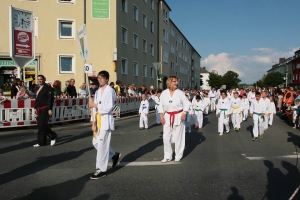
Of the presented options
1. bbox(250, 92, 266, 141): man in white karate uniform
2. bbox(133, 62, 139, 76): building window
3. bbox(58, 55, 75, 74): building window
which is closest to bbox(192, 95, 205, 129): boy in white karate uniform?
bbox(250, 92, 266, 141): man in white karate uniform

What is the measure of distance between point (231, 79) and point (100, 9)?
9789 centimetres

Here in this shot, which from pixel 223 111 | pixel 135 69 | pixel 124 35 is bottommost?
pixel 223 111

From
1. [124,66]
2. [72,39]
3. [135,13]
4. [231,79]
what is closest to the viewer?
[72,39]

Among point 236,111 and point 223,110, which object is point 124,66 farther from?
point 223,110

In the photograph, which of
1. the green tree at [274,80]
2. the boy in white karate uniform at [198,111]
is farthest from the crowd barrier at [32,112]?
the green tree at [274,80]

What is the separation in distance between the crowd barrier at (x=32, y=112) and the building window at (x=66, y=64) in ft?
29.9

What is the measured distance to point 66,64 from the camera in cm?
2433

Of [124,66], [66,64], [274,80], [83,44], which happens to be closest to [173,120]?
[83,44]

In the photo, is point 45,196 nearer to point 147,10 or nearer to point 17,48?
point 17,48

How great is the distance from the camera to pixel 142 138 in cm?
993

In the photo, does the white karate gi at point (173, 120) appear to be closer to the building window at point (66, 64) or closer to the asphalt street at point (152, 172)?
the asphalt street at point (152, 172)

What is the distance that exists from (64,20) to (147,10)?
1310 centimetres

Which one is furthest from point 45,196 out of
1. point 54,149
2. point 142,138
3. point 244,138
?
point 244,138

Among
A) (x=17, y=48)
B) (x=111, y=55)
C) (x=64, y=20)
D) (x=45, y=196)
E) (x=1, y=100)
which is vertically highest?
(x=64, y=20)
